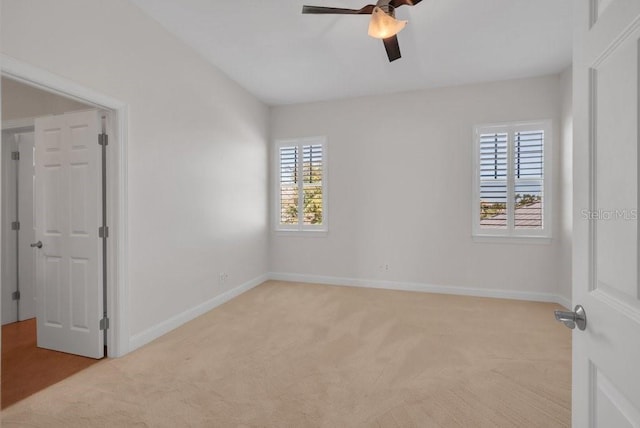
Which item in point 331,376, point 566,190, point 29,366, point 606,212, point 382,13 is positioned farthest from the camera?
point 566,190

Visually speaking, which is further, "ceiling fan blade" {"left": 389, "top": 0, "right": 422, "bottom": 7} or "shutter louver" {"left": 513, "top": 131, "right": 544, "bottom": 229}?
"shutter louver" {"left": 513, "top": 131, "right": 544, "bottom": 229}

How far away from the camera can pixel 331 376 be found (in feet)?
7.79

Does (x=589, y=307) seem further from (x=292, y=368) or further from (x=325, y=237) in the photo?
(x=325, y=237)

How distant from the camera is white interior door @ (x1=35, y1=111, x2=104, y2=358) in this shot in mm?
2648

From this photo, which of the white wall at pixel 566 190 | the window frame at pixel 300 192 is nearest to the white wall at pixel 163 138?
the window frame at pixel 300 192

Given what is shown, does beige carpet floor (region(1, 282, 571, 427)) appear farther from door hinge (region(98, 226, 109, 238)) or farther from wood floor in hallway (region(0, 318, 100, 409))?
door hinge (region(98, 226, 109, 238))

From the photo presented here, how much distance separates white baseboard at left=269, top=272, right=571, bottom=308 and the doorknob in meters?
3.70

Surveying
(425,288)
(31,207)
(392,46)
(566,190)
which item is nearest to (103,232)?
(31,207)

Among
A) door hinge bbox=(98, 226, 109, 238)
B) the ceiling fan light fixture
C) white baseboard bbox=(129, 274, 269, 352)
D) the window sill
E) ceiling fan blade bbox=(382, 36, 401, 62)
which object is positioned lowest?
white baseboard bbox=(129, 274, 269, 352)

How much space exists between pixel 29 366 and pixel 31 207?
2.04 m

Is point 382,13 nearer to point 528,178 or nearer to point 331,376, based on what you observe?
point 331,376

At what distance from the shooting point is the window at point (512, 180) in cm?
414

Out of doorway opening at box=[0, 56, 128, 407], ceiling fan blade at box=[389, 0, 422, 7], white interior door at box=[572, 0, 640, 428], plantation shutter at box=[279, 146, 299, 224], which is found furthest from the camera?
plantation shutter at box=[279, 146, 299, 224]

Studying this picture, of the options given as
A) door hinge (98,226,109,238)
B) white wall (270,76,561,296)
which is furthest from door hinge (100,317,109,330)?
white wall (270,76,561,296)
